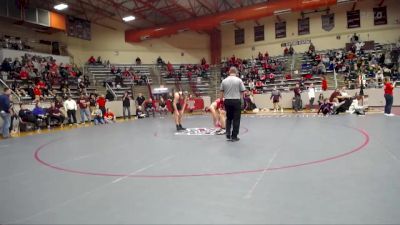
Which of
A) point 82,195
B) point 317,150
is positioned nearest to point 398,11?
point 317,150

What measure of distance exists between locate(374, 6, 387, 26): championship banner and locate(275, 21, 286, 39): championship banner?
672cm

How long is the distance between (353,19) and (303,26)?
368 centimetres

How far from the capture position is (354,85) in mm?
18625

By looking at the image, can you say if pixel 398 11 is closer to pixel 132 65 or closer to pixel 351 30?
pixel 351 30

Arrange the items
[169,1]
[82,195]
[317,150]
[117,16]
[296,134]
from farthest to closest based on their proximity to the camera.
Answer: [117,16]
[169,1]
[296,134]
[317,150]
[82,195]

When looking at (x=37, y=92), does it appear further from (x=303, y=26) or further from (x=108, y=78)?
(x=303, y=26)

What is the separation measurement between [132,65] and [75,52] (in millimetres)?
4571

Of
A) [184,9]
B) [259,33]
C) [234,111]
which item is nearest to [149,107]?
[184,9]

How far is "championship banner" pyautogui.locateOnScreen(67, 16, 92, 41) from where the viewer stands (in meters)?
23.5

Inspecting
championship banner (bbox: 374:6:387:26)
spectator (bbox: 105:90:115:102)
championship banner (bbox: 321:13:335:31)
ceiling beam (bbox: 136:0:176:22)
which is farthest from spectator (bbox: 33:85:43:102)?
championship banner (bbox: 374:6:387:26)

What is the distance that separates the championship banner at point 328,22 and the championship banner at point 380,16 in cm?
294

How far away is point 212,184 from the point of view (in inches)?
154

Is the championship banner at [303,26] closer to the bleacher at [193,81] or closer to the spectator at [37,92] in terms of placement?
the bleacher at [193,81]

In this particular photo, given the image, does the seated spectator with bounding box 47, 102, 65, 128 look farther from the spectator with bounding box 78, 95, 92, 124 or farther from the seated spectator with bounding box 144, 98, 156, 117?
the seated spectator with bounding box 144, 98, 156, 117
